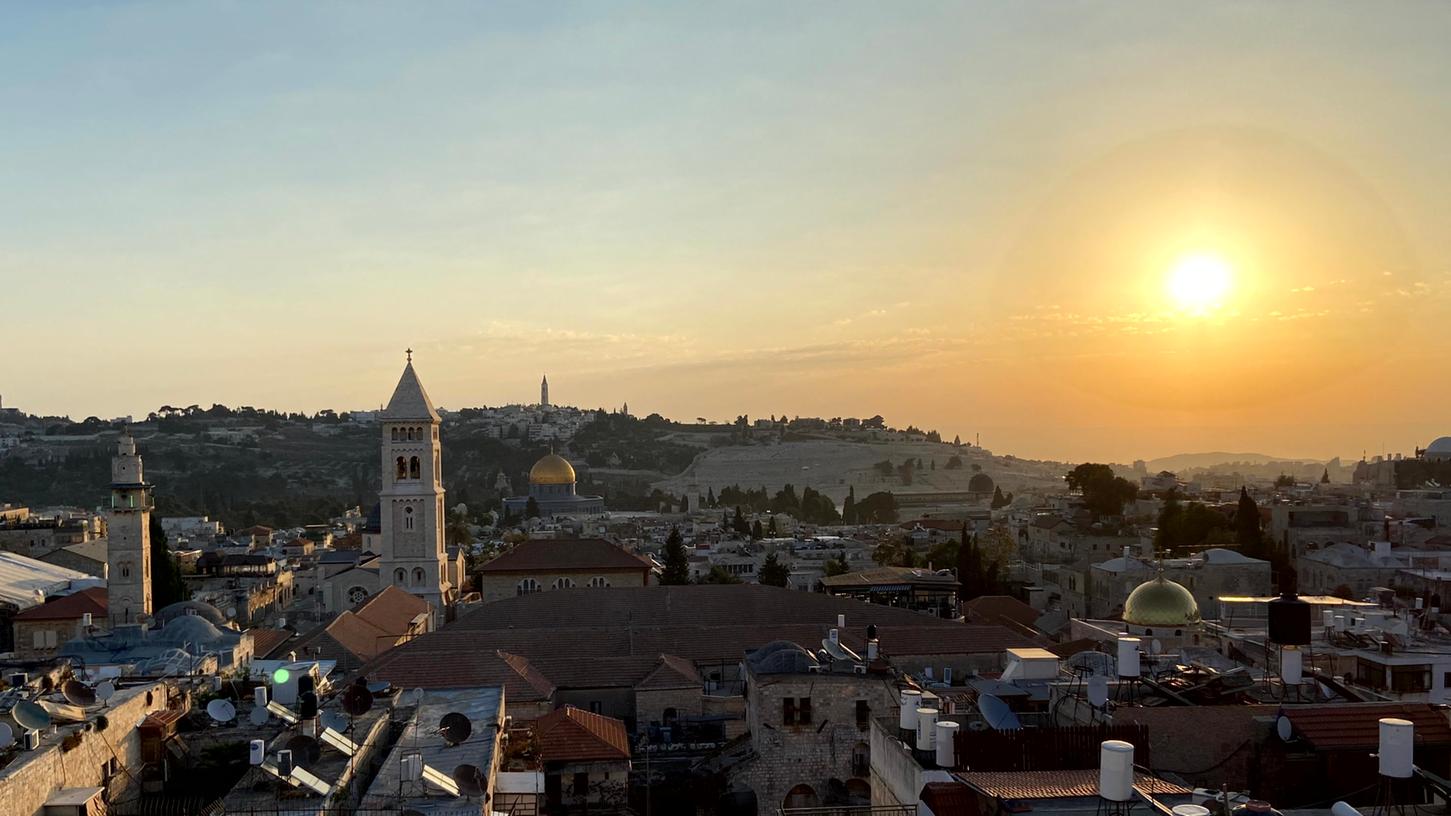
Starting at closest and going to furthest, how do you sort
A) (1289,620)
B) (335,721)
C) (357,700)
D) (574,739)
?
(357,700) → (335,721) → (1289,620) → (574,739)

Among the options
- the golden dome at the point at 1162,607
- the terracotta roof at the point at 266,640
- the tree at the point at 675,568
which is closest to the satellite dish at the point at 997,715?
the golden dome at the point at 1162,607

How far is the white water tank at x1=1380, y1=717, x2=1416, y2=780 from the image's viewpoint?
11.4 meters

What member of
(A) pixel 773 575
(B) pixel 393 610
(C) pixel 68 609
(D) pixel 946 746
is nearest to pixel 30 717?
(D) pixel 946 746

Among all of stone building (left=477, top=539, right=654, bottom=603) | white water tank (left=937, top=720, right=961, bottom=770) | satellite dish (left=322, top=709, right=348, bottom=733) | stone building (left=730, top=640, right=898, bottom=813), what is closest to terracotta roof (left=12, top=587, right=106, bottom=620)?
stone building (left=477, top=539, right=654, bottom=603)

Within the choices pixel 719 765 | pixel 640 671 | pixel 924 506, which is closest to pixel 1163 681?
pixel 719 765

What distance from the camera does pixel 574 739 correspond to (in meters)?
22.0

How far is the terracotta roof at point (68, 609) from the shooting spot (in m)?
40.7

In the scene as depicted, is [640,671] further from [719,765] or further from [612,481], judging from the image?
[612,481]

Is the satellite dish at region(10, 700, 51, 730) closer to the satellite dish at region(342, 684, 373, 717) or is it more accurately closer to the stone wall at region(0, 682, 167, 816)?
the stone wall at region(0, 682, 167, 816)

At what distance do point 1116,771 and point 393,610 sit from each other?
32.4 m

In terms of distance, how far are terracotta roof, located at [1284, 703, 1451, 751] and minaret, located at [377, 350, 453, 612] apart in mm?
36455

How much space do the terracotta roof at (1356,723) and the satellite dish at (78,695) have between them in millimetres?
15852

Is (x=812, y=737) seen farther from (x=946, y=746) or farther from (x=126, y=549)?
(x=126, y=549)

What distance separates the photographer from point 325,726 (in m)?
16.3
